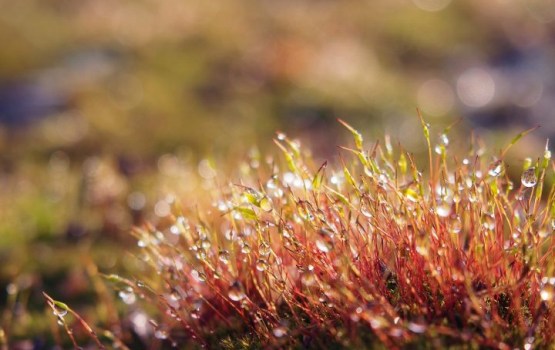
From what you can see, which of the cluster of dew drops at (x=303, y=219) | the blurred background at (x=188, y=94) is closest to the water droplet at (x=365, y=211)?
the cluster of dew drops at (x=303, y=219)

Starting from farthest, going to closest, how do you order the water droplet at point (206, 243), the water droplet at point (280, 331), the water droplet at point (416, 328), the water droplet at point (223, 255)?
the water droplet at point (206, 243) → the water droplet at point (223, 255) → the water droplet at point (280, 331) → the water droplet at point (416, 328)

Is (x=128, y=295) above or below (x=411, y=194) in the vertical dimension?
below

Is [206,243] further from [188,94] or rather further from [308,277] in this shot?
[188,94]

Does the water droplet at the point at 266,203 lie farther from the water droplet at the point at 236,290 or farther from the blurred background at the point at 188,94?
the blurred background at the point at 188,94

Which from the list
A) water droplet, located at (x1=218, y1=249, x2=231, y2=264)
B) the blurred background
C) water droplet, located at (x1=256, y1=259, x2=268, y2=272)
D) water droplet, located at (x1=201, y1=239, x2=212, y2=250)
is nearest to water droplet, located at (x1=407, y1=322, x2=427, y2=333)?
water droplet, located at (x1=256, y1=259, x2=268, y2=272)

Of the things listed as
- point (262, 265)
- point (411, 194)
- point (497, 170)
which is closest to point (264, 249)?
point (262, 265)

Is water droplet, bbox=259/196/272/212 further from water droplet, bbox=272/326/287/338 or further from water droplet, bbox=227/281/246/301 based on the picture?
water droplet, bbox=272/326/287/338

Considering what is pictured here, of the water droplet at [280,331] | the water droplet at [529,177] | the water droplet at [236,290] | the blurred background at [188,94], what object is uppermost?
the water droplet at [529,177]

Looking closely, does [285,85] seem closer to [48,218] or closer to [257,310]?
[48,218]

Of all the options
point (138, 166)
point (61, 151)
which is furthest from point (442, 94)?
point (61, 151)
